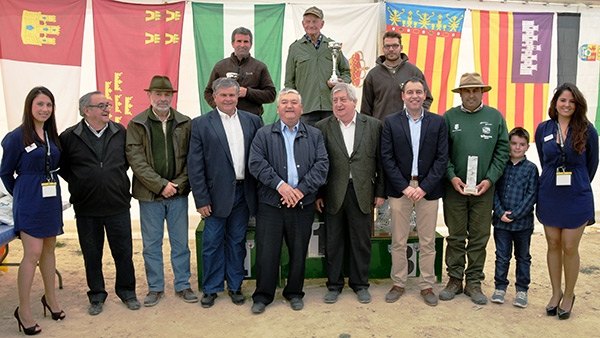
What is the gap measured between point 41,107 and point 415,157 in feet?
8.23

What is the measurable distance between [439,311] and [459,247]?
0.52 meters

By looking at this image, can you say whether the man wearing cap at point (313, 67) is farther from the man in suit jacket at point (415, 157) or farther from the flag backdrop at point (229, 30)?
the flag backdrop at point (229, 30)

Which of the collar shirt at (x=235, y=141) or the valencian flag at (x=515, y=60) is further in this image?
the valencian flag at (x=515, y=60)

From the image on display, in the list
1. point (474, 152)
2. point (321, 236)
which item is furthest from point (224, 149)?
point (474, 152)

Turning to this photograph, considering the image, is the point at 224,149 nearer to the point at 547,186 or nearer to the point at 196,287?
the point at 196,287

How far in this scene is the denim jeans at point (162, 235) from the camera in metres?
3.69

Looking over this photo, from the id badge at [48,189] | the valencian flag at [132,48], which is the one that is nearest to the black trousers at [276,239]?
the id badge at [48,189]

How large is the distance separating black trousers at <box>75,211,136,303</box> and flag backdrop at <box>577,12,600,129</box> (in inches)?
210

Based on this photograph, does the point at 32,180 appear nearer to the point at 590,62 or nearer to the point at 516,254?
the point at 516,254

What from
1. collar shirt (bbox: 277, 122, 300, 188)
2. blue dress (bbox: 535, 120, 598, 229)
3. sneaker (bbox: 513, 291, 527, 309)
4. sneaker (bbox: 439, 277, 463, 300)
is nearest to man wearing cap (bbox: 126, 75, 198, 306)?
collar shirt (bbox: 277, 122, 300, 188)

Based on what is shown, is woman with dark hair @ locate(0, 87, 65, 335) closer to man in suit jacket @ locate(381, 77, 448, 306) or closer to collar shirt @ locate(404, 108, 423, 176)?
man in suit jacket @ locate(381, 77, 448, 306)

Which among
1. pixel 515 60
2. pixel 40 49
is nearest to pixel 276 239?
pixel 40 49

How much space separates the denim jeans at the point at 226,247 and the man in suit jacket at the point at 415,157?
1.11 meters

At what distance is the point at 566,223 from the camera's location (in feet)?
10.9
